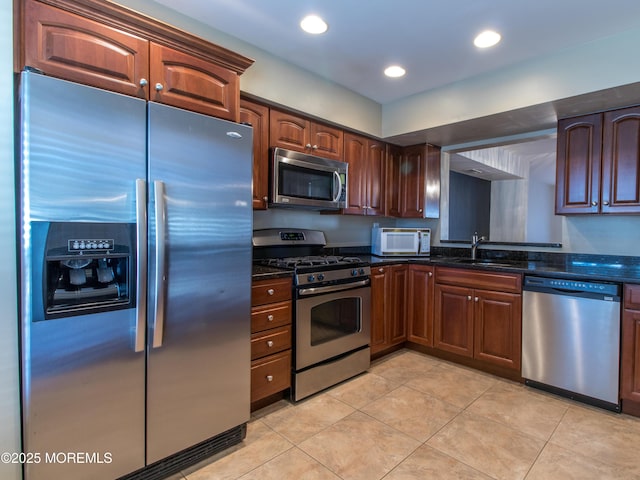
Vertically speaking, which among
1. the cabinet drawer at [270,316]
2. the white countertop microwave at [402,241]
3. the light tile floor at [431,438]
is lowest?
the light tile floor at [431,438]

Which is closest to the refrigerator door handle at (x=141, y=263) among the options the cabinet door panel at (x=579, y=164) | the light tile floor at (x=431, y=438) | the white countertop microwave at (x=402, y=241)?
the light tile floor at (x=431, y=438)

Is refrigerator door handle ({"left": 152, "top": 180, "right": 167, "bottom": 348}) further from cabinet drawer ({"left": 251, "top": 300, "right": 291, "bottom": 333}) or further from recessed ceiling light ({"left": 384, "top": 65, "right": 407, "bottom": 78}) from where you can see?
recessed ceiling light ({"left": 384, "top": 65, "right": 407, "bottom": 78})

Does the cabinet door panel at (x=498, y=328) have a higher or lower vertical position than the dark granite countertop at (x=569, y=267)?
lower

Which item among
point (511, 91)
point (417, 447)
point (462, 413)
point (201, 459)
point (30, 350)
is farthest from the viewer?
point (511, 91)

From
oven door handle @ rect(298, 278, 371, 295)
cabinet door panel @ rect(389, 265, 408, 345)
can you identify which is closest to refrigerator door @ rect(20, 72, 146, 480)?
oven door handle @ rect(298, 278, 371, 295)

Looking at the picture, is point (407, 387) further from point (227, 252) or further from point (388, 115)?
point (388, 115)

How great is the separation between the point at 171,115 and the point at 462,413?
98.6 inches

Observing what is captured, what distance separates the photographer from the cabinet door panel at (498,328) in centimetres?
268

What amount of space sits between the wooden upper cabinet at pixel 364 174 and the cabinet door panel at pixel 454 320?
1042mm

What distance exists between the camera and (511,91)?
2.59m

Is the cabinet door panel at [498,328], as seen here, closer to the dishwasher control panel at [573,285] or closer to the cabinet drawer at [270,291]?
the dishwasher control panel at [573,285]

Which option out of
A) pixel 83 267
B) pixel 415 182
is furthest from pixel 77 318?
pixel 415 182

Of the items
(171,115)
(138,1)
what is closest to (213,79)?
(171,115)

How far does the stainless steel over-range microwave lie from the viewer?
260 cm
